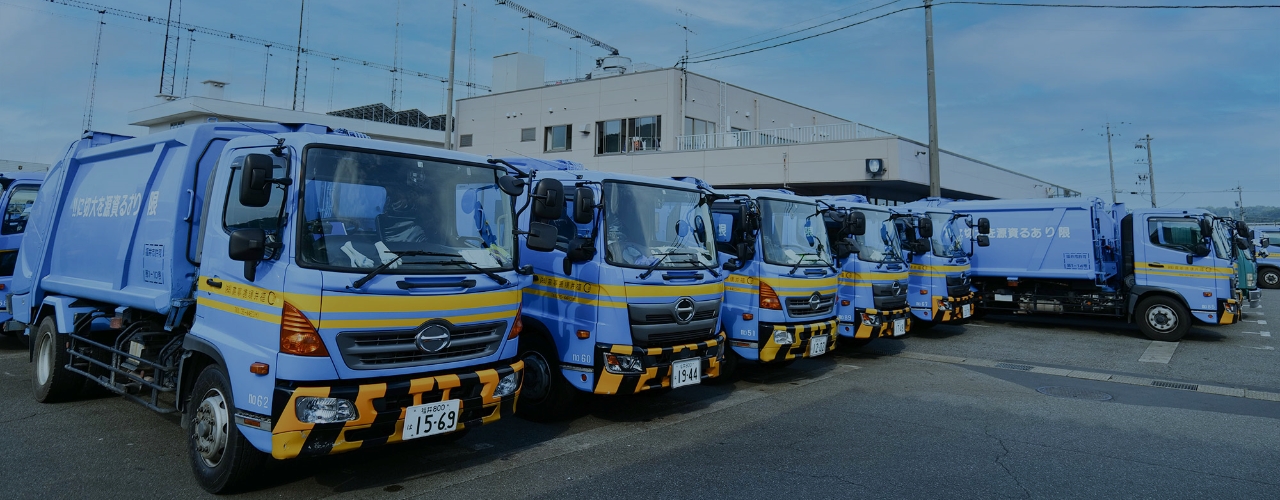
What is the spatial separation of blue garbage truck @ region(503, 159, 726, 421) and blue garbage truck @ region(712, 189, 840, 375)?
107cm

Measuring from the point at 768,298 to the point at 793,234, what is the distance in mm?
1181

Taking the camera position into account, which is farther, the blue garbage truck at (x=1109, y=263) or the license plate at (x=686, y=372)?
the blue garbage truck at (x=1109, y=263)

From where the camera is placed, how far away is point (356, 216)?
4.32 m

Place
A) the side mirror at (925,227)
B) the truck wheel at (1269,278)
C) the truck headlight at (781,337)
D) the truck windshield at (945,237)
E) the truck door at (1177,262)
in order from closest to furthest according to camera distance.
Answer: the truck headlight at (781,337), the side mirror at (925,227), the truck door at (1177,262), the truck windshield at (945,237), the truck wheel at (1269,278)

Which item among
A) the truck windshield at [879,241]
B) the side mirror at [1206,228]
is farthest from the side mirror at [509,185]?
the side mirror at [1206,228]

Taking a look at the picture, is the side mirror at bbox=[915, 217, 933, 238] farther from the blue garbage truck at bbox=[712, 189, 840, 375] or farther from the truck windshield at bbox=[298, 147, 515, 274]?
the truck windshield at bbox=[298, 147, 515, 274]

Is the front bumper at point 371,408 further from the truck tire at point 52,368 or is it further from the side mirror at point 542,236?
the truck tire at point 52,368

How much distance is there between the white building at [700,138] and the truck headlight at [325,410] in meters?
19.0

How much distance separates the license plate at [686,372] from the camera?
241 inches

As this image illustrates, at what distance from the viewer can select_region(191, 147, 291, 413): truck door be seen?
3.96 metres

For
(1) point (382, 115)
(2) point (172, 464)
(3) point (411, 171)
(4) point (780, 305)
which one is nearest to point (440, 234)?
(3) point (411, 171)

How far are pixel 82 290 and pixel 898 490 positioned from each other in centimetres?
691

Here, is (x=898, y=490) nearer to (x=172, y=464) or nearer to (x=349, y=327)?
(x=349, y=327)

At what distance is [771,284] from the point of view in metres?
7.80
